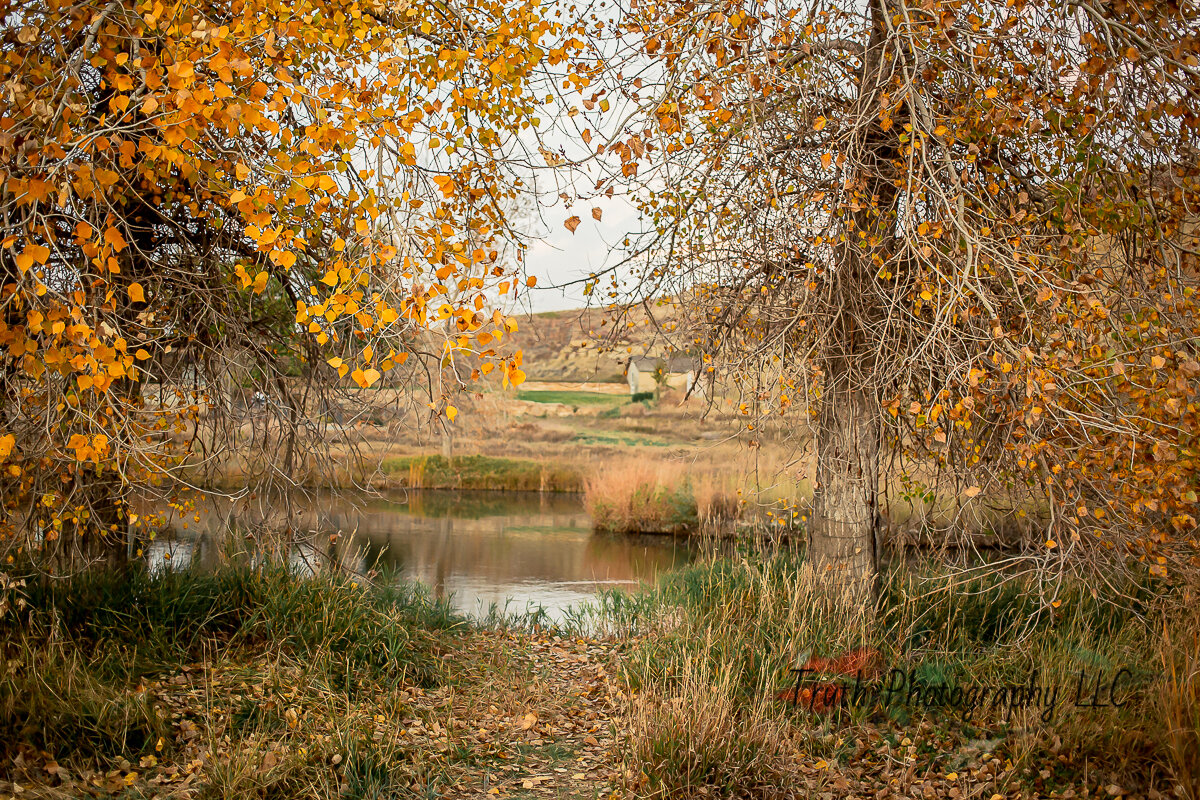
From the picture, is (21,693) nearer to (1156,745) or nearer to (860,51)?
(1156,745)

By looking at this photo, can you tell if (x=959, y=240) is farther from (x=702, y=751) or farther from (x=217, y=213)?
(x=217, y=213)

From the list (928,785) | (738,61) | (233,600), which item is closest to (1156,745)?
(928,785)

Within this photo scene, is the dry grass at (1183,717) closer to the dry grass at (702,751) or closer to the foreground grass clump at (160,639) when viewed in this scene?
the dry grass at (702,751)

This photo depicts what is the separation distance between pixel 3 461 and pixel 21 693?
Answer: 1.50m

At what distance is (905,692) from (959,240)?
2.67 metres

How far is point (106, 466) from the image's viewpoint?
5328mm

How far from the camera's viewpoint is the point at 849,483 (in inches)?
249

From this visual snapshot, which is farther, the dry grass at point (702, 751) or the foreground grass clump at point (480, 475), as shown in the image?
the foreground grass clump at point (480, 475)

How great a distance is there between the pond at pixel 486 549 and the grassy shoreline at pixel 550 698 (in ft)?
3.86

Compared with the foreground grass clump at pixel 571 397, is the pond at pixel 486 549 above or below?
below

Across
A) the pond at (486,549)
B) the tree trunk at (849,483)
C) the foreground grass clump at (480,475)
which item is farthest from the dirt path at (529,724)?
the foreground grass clump at (480,475)

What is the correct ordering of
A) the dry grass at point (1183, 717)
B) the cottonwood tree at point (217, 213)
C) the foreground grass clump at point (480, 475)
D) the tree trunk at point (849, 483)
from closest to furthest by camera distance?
1. the cottonwood tree at point (217, 213)
2. the dry grass at point (1183, 717)
3. the tree trunk at point (849, 483)
4. the foreground grass clump at point (480, 475)

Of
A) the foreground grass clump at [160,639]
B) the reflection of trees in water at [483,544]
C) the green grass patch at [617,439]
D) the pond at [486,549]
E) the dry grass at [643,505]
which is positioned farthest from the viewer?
the green grass patch at [617,439]

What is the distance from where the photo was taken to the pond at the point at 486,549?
962 cm
